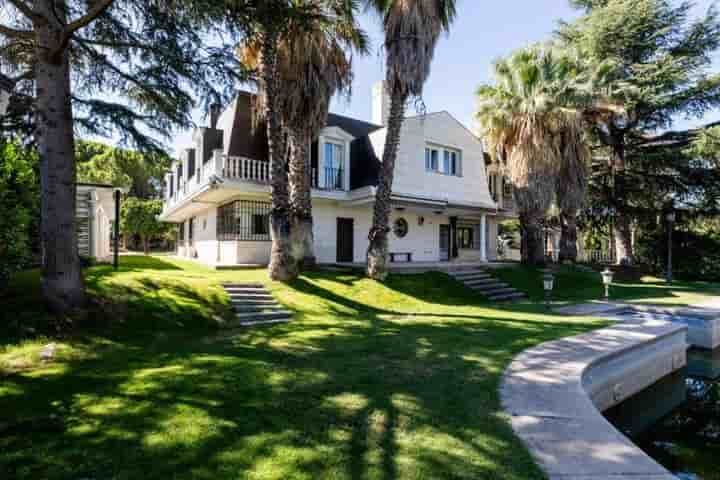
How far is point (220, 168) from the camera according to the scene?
13430 millimetres

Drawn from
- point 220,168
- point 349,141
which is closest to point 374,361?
point 220,168

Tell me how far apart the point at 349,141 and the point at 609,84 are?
14.4 m

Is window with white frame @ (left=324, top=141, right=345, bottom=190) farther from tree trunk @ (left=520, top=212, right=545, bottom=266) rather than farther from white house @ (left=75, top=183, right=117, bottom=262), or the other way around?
tree trunk @ (left=520, top=212, right=545, bottom=266)

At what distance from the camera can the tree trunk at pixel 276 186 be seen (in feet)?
36.2

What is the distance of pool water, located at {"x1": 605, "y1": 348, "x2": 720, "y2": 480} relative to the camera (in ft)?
15.0

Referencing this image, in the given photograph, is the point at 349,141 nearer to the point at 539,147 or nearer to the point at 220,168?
the point at 220,168

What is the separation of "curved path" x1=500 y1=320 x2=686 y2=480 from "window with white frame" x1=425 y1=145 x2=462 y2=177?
37.9 feet

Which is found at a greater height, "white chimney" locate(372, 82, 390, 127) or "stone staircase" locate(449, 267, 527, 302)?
"white chimney" locate(372, 82, 390, 127)

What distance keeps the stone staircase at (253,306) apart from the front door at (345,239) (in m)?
6.68

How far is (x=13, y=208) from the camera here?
20.2 ft

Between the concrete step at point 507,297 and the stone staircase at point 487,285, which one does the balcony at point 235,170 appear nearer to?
the stone staircase at point 487,285

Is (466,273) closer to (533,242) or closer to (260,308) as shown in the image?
(533,242)

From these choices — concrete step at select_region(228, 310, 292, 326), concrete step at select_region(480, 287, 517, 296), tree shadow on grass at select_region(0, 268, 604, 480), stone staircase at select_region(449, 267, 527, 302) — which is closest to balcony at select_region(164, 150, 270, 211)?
concrete step at select_region(228, 310, 292, 326)

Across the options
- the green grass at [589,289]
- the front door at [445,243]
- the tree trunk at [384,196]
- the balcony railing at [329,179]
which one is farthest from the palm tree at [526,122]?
the balcony railing at [329,179]
